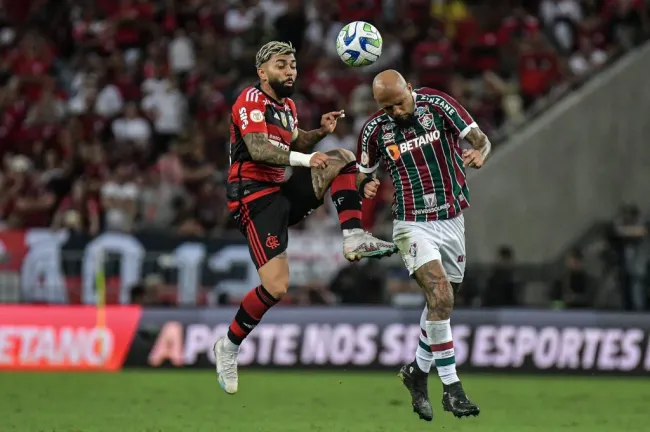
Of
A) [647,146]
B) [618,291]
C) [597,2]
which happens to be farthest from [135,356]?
[597,2]

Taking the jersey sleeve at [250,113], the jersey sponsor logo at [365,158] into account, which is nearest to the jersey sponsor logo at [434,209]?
the jersey sponsor logo at [365,158]

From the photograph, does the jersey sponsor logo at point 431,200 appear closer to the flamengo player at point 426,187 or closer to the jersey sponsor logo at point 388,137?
the flamengo player at point 426,187

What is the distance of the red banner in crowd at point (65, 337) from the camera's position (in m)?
18.1

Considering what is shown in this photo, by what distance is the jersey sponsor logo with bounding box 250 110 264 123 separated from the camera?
11466 mm

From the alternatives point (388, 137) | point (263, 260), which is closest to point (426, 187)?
point (388, 137)

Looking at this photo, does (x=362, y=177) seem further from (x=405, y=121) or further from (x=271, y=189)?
(x=271, y=189)

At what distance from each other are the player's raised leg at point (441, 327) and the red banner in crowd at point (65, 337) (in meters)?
7.61

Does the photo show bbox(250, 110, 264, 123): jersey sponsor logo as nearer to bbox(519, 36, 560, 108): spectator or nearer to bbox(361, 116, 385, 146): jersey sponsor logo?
bbox(361, 116, 385, 146): jersey sponsor logo

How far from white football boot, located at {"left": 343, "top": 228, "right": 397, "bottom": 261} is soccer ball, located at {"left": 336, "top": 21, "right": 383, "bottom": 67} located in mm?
1467

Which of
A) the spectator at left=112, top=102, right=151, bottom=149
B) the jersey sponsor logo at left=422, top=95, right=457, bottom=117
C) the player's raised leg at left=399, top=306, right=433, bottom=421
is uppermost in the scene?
the spectator at left=112, top=102, right=151, bottom=149

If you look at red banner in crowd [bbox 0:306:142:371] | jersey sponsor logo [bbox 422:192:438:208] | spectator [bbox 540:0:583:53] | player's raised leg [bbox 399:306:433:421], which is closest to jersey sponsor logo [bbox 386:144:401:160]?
jersey sponsor logo [bbox 422:192:438:208]

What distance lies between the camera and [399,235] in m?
11.7

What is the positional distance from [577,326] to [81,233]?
7.25 metres

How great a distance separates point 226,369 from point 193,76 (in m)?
12.3
